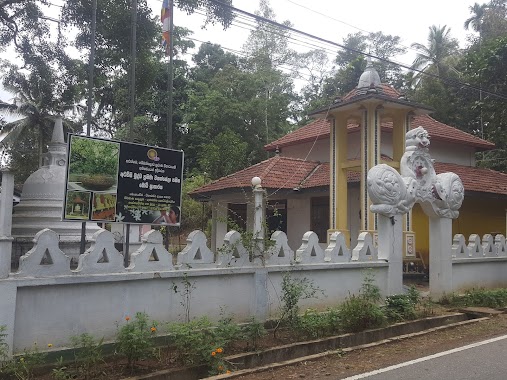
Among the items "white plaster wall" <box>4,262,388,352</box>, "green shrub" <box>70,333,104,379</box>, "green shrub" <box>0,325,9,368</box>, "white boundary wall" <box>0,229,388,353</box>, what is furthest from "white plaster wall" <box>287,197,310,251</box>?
"green shrub" <box>0,325,9,368</box>

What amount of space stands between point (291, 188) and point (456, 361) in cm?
1053

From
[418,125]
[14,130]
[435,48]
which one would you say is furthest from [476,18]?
[14,130]

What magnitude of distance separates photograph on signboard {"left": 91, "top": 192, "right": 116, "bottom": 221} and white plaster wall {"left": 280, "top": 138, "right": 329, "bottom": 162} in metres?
13.1

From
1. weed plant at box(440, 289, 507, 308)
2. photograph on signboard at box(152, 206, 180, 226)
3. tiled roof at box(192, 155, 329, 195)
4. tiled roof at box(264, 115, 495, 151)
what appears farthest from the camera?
tiled roof at box(264, 115, 495, 151)

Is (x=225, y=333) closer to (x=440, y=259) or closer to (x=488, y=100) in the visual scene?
(x=440, y=259)

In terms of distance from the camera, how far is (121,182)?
7.30 metres

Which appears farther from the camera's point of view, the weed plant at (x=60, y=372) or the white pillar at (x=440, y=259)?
the white pillar at (x=440, y=259)

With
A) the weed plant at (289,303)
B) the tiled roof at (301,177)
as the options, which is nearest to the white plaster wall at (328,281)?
the weed plant at (289,303)

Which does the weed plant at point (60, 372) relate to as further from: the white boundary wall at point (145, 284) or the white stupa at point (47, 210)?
the white stupa at point (47, 210)

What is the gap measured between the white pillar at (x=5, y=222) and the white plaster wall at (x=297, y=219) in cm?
1350

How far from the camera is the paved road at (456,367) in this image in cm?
617

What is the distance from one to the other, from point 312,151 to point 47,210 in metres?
10.1

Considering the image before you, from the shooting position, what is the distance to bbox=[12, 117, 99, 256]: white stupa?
1312cm

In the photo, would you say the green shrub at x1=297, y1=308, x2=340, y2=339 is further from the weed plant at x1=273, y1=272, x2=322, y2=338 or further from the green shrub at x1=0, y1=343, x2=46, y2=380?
the green shrub at x1=0, y1=343, x2=46, y2=380
